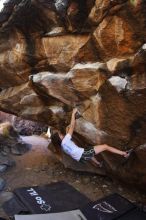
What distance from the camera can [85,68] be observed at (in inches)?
334

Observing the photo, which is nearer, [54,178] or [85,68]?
[85,68]

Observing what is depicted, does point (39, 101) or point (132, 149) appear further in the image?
point (39, 101)

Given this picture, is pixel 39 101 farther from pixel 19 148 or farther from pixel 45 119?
pixel 19 148

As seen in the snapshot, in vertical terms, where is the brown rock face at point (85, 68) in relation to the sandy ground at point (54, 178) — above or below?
above

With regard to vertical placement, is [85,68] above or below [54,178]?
above

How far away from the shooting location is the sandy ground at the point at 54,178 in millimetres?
10633

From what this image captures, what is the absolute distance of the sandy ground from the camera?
10633 mm

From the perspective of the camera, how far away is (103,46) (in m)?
8.12

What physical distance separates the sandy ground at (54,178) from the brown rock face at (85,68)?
0.52 m

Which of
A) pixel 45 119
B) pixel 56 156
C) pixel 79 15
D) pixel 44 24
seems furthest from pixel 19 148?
pixel 79 15

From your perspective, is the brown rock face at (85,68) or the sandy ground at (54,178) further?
the sandy ground at (54,178)

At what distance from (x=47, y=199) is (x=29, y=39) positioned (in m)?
4.80

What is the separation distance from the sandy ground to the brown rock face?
521 millimetres

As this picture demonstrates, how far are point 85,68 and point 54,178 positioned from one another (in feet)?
A: 16.1
